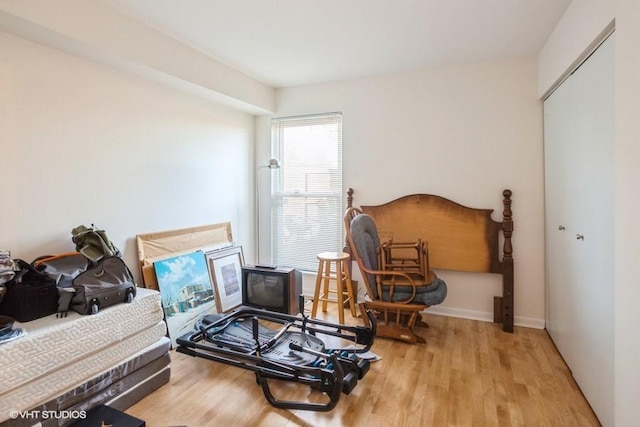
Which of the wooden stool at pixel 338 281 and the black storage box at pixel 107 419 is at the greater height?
the wooden stool at pixel 338 281

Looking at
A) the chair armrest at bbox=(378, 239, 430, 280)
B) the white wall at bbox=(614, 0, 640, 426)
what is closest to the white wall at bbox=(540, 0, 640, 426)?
the white wall at bbox=(614, 0, 640, 426)

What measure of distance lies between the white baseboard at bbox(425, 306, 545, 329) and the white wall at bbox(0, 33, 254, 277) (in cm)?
259

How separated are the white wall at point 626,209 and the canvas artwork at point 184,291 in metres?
2.95

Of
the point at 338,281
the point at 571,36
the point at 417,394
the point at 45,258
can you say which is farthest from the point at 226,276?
the point at 571,36

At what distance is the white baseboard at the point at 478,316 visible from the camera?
10.5 feet

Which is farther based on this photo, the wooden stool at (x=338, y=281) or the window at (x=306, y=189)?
the window at (x=306, y=189)

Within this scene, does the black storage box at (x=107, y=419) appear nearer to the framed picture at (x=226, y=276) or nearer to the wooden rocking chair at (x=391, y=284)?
the framed picture at (x=226, y=276)

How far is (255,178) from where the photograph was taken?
14.3 ft

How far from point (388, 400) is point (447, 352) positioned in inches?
34.2

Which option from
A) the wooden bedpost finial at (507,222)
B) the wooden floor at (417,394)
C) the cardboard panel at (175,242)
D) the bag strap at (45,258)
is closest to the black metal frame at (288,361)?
the wooden floor at (417,394)

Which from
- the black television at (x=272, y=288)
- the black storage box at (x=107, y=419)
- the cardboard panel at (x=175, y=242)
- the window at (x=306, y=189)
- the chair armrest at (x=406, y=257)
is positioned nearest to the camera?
the black storage box at (x=107, y=419)

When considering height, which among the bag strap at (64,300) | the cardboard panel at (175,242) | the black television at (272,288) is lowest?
the black television at (272,288)

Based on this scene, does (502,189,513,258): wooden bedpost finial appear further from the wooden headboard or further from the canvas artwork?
the canvas artwork

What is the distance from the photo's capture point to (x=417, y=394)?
7.04ft
